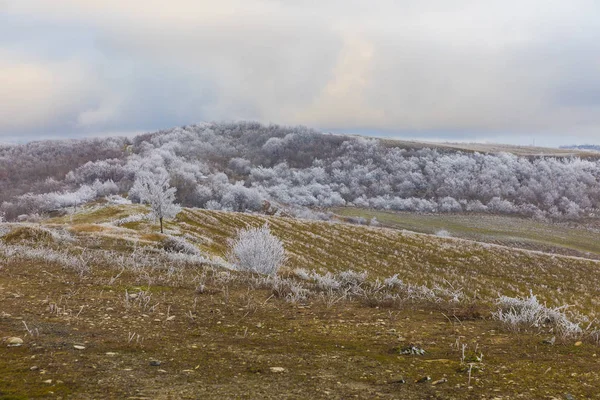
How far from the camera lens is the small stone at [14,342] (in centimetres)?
603

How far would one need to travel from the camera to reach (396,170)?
195m

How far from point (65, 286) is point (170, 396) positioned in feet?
21.6

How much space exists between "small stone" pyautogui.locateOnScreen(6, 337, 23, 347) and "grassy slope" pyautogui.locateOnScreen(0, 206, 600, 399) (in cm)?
18

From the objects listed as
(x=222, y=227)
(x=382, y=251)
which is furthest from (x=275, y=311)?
(x=222, y=227)

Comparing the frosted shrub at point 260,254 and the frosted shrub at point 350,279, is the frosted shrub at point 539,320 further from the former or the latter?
the frosted shrub at point 260,254

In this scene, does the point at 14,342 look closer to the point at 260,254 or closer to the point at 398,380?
the point at 398,380

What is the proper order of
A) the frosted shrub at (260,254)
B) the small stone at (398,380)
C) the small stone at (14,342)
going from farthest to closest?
the frosted shrub at (260,254)
the small stone at (14,342)
the small stone at (398,380)

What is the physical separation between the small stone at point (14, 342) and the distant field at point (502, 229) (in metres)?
103

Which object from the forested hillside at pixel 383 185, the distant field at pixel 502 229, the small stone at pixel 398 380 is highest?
the small stone at pixel 398 380

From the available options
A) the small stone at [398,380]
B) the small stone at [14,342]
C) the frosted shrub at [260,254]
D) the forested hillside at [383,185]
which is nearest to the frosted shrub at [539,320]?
the small stone at [398,380]

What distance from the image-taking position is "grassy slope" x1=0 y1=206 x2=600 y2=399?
5.06 meters

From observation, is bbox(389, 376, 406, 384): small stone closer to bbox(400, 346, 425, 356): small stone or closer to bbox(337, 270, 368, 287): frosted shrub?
bbox(400, 346, 425, 356): small stone

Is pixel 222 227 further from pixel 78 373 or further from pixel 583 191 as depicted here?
pixel 583 191

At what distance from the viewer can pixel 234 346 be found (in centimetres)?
657
